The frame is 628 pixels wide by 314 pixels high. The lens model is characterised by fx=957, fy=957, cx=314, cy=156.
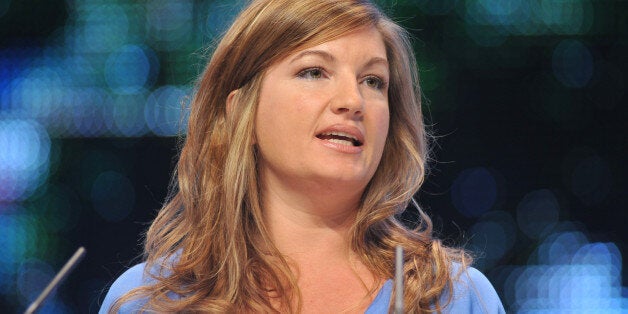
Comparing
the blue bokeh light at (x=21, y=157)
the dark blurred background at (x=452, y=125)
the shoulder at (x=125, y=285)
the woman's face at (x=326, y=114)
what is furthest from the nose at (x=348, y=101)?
the blue bokeh light at (x=21, y=157)

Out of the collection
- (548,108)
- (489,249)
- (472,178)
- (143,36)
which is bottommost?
(489,249)

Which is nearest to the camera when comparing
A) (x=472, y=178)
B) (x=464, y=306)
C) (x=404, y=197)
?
(x=464, y=306)

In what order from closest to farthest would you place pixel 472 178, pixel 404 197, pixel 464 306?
pixel 464 306 → pixel 404 197 → pixel 472 178

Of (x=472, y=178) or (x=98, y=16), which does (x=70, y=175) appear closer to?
(x=98, y=16)

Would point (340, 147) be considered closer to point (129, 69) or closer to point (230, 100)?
point (230, 100)

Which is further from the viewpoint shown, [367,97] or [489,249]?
[489,249]

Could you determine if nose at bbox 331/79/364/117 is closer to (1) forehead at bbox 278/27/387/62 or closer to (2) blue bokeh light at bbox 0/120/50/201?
(1) forehead at bbox 278/27/387/62

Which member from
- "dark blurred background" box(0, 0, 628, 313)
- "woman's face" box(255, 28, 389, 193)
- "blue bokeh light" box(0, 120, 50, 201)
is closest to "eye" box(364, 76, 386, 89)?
"woman's face" box(255, 28, 389, 193)

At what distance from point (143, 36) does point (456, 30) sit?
1.11m

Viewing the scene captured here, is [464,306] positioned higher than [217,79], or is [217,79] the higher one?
[217,79]

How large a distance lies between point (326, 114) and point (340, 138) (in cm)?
5

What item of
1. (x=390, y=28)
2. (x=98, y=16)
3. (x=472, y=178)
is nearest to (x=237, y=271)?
(x=390, y=28)

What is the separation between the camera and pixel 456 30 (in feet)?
11.0

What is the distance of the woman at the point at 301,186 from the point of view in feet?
5.12
